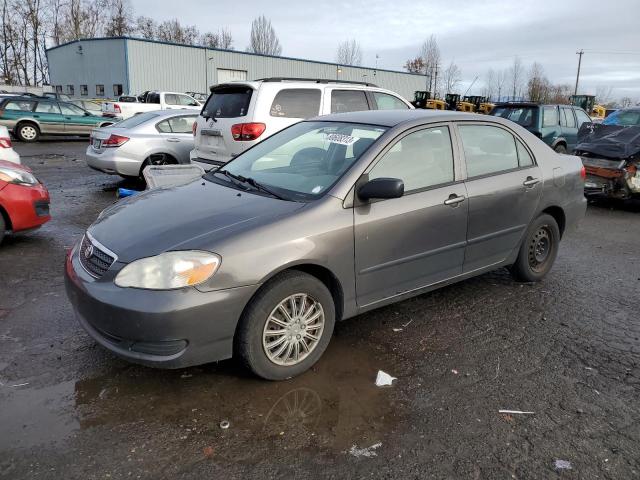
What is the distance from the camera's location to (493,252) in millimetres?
4391

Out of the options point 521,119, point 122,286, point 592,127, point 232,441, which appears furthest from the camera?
point 521,119

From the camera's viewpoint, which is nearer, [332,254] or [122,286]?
[122,286]

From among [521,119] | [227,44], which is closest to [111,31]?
[227,44]

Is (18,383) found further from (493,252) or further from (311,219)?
(493,252)

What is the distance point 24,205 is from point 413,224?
14.5 ft

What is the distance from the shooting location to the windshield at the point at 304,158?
3.55 m

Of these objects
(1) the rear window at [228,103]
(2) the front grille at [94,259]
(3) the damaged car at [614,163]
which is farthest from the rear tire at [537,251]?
(3) the damaged car at [614,163]

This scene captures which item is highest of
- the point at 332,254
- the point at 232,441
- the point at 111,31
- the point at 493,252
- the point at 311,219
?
the point at 111,31

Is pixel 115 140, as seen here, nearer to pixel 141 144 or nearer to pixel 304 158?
pixel 141 144

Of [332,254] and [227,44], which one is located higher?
[227,44]

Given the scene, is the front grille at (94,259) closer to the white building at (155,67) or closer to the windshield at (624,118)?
the windshield at (624,118)

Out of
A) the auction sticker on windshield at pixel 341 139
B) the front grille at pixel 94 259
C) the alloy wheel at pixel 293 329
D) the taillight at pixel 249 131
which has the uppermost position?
the auction sticker on windshield at pixel 341 139

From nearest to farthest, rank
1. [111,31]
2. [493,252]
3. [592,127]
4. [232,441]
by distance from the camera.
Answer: [232,441], [493,252], [592,127], [111,31]

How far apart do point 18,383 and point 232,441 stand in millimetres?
1485
